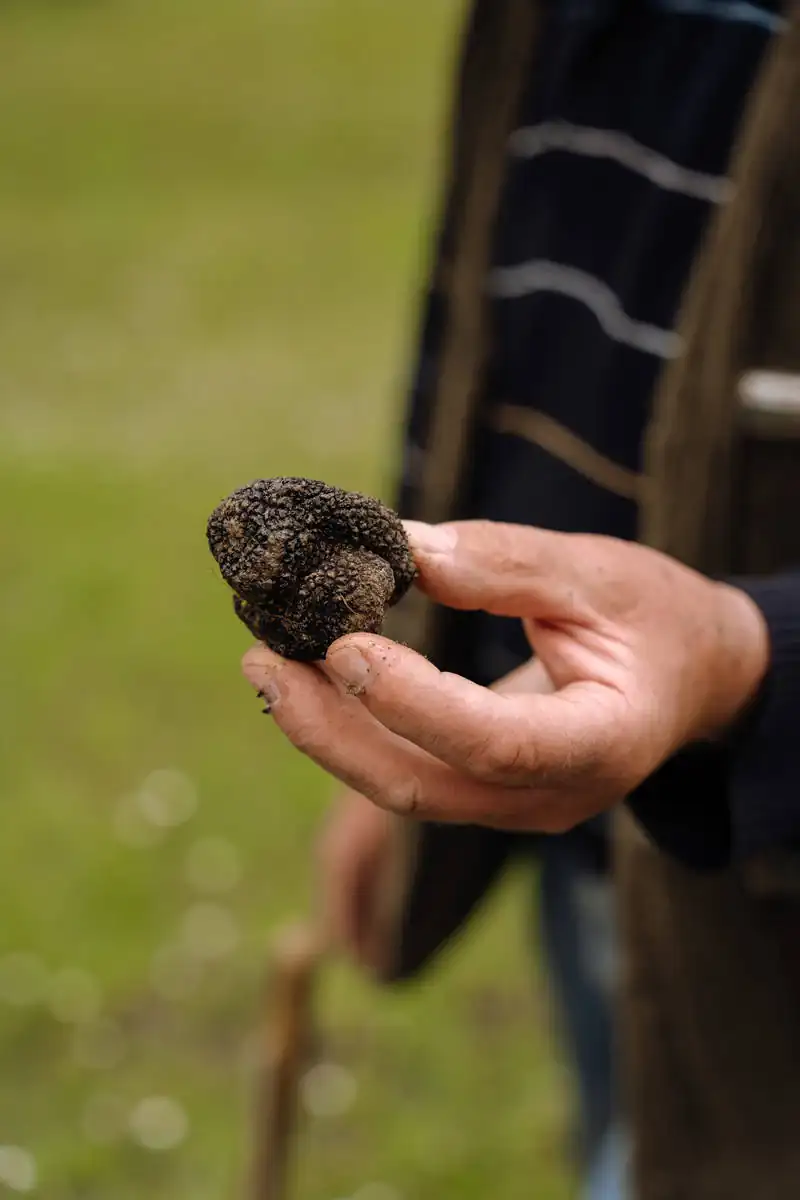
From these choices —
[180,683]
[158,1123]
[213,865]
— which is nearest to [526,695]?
[158,1123]

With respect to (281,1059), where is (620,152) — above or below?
above

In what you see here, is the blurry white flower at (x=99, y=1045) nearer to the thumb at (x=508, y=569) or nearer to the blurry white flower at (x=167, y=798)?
the blurry white flower at (x=167, y=798)

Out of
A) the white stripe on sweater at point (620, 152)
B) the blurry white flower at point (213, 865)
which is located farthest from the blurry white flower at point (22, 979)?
the white stripe on sweater at point (620, 152)

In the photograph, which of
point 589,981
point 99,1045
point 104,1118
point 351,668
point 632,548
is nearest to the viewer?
point 351,668

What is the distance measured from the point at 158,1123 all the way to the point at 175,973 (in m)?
0.29

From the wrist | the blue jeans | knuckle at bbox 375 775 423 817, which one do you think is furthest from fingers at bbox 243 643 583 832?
the blue jeans

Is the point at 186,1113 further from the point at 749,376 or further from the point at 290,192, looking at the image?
the point at 290,192

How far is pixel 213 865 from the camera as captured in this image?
2.30 m

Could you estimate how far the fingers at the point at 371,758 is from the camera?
620 millimetres

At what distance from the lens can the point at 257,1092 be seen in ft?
4.37

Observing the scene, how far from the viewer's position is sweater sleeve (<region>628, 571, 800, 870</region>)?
28.8 inches

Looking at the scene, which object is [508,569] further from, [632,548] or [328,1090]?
[328,1090]

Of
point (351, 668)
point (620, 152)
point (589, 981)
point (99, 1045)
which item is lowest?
point (99, 1045)

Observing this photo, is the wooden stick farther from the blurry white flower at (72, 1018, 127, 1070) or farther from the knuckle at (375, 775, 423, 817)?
the knuckle at (375, 775, 423, 817)
